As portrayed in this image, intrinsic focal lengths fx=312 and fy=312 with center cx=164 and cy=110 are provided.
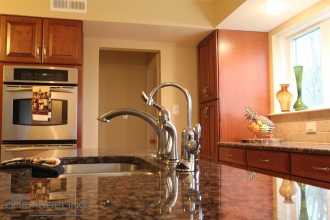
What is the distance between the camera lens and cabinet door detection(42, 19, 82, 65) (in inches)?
120

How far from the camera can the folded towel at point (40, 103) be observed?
2.97 meters

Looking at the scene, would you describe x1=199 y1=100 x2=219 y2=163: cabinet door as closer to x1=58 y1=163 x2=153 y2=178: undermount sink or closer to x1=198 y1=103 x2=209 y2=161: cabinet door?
x1=198 y1=103 x2=209 y2=161: cabinet door

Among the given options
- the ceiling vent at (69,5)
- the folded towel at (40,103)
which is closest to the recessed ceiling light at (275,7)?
the ceiling vent at (69,5)

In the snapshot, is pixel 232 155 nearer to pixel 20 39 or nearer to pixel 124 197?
pixel 20 39

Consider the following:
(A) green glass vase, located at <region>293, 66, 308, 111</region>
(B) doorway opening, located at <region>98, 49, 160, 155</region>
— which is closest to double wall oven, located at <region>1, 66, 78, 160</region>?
(B) doorway opening, located at <region>98, 49, 160, 155</region>

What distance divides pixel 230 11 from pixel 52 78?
6.00 ft

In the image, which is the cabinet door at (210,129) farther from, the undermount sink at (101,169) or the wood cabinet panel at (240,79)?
the undermount sink at (101,169)

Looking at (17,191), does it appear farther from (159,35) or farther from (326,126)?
(159,35)

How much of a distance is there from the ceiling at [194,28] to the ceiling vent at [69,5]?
14 cm

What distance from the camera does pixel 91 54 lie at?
3707 mm

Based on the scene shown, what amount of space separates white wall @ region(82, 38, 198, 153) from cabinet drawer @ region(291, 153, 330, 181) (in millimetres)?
1944

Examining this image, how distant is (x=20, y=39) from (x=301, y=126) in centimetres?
277

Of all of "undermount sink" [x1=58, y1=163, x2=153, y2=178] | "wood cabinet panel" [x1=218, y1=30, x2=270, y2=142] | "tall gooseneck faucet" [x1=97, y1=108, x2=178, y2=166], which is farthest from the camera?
"wood cabinet panel" [x1=218, y1=30, x2=270, y2=142]

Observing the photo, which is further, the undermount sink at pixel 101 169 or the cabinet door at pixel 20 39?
the cabinet door at pixel 20 39
